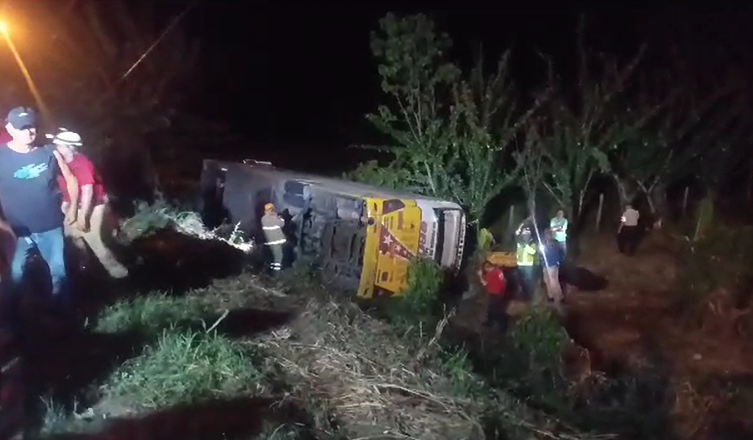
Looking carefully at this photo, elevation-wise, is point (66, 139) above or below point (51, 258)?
above

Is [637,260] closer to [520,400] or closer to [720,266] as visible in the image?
[720,266]

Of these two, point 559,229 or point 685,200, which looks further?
point 685,200

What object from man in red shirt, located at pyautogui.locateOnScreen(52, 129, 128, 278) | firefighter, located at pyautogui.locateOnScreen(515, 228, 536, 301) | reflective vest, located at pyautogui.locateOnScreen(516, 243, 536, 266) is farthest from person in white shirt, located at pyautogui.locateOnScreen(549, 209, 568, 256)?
man in red shirt, located at pyautogui.locateOnScreen(52, 129, 128, 278)

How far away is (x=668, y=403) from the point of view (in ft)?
30.5

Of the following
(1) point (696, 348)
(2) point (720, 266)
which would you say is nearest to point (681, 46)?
(2) point (720, 266)

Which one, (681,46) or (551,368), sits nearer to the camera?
(551,368)

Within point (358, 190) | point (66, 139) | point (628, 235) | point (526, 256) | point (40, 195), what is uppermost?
point (66, 139)

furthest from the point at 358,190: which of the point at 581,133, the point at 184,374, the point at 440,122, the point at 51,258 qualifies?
the point at 184,374

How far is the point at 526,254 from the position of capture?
11375 mm

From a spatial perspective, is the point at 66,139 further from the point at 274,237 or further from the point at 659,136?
the point at 659,136

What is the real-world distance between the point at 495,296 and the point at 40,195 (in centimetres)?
569

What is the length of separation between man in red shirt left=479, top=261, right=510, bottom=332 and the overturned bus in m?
1.24

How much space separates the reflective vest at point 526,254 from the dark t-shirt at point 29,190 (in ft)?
20.0

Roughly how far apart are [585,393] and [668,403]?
0.87m
